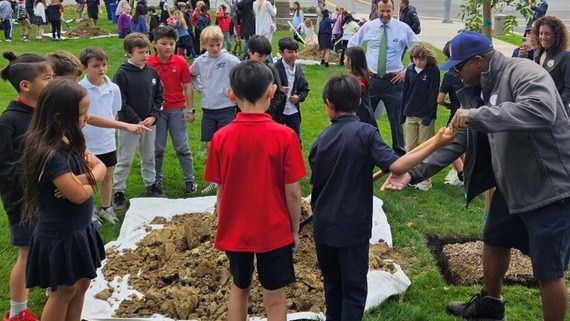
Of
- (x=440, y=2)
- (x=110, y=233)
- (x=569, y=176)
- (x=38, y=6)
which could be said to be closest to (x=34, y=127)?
(x=110, y=233)

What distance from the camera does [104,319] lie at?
4.44m

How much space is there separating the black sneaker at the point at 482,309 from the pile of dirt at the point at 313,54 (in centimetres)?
1354

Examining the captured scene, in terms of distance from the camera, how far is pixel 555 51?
6594mm

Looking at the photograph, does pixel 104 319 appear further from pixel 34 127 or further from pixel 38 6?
pixel 38 6

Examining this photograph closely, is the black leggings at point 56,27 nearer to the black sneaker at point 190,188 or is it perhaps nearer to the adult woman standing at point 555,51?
the black sneaker at point 190,188

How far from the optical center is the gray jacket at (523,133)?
3457 mm

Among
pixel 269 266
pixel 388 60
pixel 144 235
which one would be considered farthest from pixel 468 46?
pixel 388 60

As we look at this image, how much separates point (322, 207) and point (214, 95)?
3515 mm

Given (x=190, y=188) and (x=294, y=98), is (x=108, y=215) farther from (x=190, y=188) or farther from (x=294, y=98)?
(x=294, y=98)

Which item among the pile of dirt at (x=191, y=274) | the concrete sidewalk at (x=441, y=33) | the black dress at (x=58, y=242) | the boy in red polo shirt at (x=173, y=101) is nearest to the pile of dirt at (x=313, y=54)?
the concrete sidewalk at (x=441, y=33)

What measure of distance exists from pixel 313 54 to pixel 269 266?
48.5 ft

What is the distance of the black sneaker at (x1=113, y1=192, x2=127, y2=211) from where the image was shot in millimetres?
6883

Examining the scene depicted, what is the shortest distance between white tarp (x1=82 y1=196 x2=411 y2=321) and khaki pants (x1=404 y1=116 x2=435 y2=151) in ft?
4.28

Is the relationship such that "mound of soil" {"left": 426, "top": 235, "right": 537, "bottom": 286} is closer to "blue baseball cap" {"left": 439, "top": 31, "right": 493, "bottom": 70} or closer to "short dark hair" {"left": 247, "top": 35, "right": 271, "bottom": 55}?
"blue baseball cap" {"left": 439, "top": 31, "right": 493, "bottom": 70}
